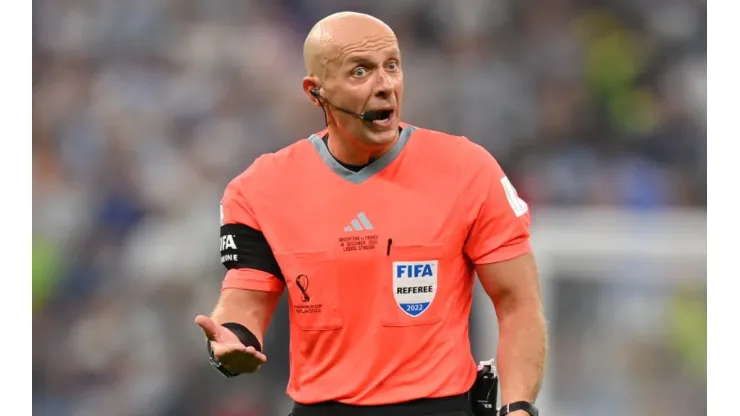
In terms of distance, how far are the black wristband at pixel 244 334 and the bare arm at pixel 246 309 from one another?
34 millimetres

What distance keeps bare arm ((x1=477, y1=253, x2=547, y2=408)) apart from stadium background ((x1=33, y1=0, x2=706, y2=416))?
230 centimetres

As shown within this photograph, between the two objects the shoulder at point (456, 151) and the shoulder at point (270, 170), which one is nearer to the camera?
the shoulder at point (456, 151)

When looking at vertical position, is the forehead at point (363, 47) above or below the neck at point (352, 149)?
above

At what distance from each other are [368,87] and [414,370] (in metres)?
0.91

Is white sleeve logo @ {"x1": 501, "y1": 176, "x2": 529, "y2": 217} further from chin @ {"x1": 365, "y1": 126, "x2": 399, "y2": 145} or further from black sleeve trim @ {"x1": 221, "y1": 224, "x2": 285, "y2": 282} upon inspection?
black sleeve trim @ {"x1": 221, "y1": 224, "x2": 285, "y2": 282}

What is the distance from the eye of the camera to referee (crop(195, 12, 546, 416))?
3.38m

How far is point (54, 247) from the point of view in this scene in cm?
634

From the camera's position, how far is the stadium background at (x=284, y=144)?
5840 millimetres

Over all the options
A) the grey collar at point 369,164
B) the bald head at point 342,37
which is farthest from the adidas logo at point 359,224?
the bald head at point 342,37

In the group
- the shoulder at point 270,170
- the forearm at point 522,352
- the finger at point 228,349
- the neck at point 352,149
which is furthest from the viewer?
the shoulder at point 270,170

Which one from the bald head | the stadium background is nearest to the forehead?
the bald head

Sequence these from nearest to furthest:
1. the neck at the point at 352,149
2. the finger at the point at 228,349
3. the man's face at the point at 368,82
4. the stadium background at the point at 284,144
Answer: the finger at the point at 228,349
the man's face at the point at 368,82
the neck at the point at 352,149
the stadium background at the point at 284,144

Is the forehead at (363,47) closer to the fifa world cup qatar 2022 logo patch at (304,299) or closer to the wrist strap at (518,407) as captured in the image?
the fifa world cup qatar 2022 logo patch at (304,299)

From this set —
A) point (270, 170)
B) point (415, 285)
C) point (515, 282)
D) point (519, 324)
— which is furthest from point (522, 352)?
point (270, 170)
